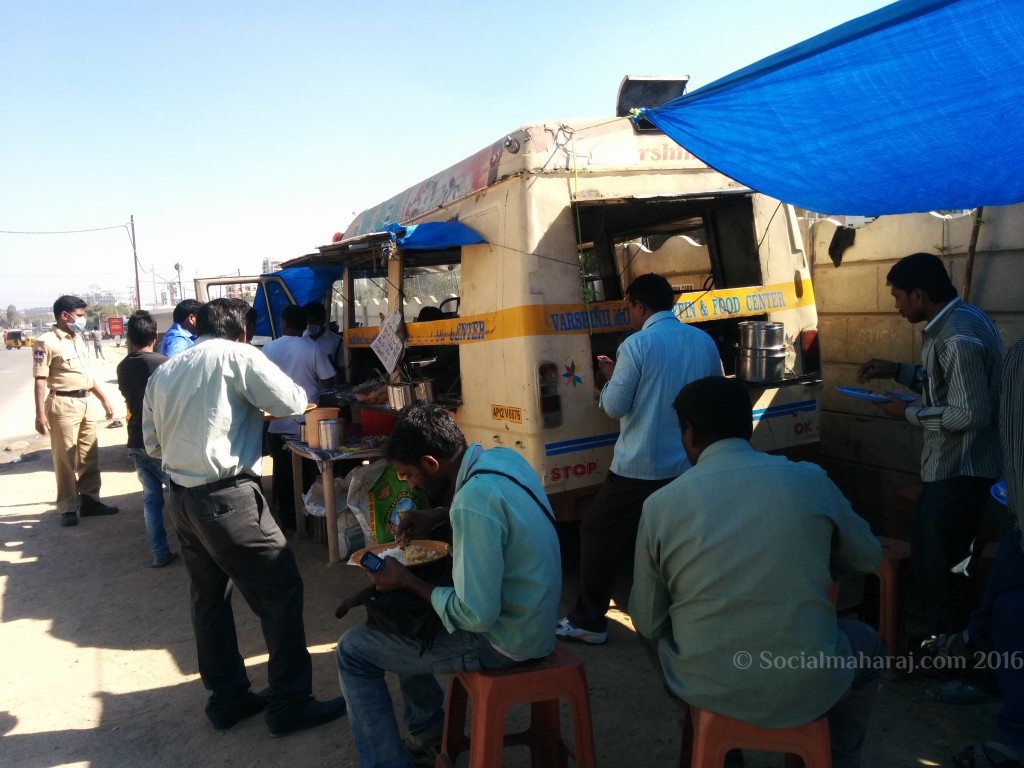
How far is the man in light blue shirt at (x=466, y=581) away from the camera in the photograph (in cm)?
207

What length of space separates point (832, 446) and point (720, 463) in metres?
3.91

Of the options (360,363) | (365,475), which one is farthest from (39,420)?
(365,475)

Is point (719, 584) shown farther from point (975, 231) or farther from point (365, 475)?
point (975, 231)

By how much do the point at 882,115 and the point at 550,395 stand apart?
196 centimetres

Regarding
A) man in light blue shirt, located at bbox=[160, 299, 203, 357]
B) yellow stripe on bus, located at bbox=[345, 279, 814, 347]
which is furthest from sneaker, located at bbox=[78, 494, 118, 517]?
yellow stripe on bus, located at bbox=[345, 279, 814, 347]

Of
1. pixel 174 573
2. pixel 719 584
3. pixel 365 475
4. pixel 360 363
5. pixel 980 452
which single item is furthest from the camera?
pixel 360 363

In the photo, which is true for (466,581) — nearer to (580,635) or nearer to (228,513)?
(228,513)

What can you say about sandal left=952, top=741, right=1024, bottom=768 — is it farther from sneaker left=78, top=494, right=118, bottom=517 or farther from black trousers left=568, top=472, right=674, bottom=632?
sneaker left=78, top=494, right=118, bottom=517

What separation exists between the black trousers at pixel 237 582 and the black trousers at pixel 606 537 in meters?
1.40

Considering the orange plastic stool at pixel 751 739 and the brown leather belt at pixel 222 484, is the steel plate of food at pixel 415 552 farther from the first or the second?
the orange plastic stool at pixel 751 739

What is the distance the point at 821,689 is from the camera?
5.98 feet

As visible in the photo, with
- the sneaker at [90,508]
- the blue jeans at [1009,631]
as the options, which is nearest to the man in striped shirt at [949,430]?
the blue jeans at [1009,631]

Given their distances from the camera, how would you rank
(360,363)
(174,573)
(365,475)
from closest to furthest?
(365,475), (174,573), (360,363)

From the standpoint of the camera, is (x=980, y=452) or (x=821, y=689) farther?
(x=980, y=452)
